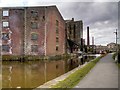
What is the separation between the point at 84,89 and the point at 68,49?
6445cm

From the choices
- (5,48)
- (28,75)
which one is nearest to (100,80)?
(28,75)

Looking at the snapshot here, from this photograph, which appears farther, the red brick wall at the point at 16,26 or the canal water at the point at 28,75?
the red brick wall at the point at 16,26

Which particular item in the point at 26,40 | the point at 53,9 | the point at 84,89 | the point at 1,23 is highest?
the point at 53,9

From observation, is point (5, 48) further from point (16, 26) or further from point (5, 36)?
point (16, 26)

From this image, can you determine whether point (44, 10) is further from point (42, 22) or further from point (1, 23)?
point (1, 23)

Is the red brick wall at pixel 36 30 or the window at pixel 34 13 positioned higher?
the window at pixel 34 13

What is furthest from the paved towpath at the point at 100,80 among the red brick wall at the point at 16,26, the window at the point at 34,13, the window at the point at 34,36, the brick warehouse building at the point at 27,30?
the red brick wall at the point at 16,26

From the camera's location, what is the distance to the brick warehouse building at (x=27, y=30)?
51500 mm

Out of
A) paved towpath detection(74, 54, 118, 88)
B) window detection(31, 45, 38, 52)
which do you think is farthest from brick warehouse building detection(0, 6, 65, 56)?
paved towpath detection(74, 54, 118, 88)

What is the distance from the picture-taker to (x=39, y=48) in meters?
51.2

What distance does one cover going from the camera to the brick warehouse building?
169 feet

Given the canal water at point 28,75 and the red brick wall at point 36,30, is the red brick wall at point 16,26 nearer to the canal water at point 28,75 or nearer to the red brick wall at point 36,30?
the red brick wall at point 36,30

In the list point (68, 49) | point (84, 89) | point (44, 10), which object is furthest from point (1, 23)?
point (84, 89)

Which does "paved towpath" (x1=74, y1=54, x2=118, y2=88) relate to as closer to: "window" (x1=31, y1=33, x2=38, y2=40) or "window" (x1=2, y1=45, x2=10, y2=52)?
"window" (x1=31, y1=33, x2=38, y2=40)
